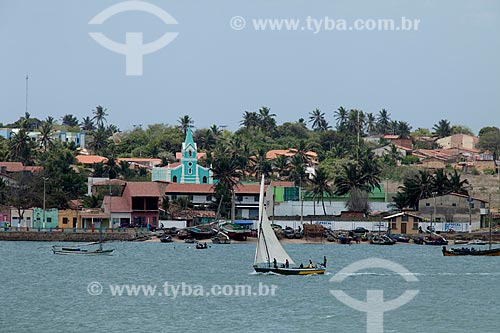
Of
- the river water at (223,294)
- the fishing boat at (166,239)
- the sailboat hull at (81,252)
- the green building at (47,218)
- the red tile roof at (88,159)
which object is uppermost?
the red tile roof at (88,159)

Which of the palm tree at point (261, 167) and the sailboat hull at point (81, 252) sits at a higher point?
the palm tree at point (261, 167)

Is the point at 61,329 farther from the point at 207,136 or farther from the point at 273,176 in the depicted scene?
the point at 207,136

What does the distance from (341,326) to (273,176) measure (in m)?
104

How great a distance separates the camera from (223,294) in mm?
71688

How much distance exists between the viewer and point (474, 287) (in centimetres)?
8044

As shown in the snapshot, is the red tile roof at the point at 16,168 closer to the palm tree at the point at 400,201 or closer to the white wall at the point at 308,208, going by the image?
the white wall at the point at 308,208

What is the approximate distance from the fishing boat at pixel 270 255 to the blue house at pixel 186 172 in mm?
73429

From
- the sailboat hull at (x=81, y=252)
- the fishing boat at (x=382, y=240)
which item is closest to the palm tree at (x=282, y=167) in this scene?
the fishing boat at (x=382, y=240)

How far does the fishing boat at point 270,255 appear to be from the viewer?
80750 millimetres

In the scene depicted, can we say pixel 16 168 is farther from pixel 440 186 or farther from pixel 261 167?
pixel 440 186

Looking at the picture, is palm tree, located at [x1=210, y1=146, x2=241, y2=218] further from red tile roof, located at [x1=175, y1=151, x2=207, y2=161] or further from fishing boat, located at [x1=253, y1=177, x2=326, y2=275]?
fishing boat, located at [x1=253, y1=177, x2=326, y2=275]

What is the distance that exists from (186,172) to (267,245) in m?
76.2

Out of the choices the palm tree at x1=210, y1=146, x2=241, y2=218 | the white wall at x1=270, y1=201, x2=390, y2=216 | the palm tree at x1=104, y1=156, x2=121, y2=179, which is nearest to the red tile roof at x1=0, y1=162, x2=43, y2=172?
the palm tree at x1=104, y1=156, x2=121, y2=179

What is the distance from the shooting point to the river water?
5988 cm
